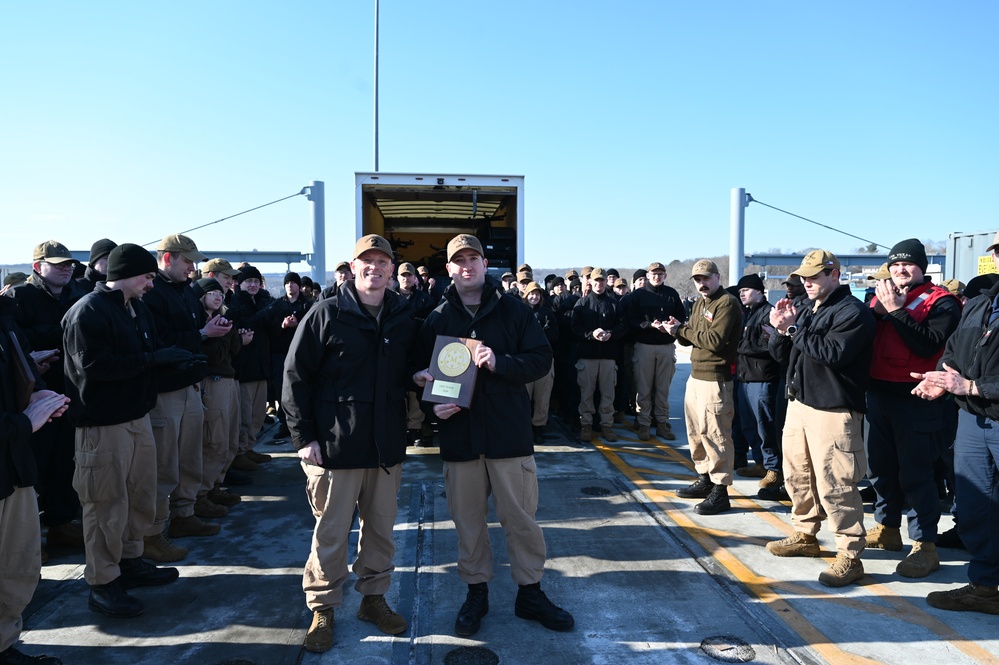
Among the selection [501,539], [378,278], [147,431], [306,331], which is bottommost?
[501,539]

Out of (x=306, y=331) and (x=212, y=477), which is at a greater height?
(x=306, y=331)

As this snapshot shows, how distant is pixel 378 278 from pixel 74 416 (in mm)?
2038

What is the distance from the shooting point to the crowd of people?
349 cm

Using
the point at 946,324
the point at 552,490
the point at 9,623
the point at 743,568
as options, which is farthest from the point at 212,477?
the point at 946,324

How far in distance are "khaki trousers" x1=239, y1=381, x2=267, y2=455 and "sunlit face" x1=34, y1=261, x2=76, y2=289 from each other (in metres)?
2.02

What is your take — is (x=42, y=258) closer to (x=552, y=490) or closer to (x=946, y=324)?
(x=552, y=490)

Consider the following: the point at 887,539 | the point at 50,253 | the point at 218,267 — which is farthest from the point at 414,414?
the point at 887,539

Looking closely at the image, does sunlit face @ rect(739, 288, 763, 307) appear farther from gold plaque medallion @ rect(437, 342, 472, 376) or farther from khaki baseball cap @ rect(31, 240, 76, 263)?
khaki baseball cap @ rect(31, 240, 76, 263)

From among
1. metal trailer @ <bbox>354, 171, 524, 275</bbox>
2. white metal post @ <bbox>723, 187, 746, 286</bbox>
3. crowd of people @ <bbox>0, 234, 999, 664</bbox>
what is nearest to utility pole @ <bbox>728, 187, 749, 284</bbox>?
white metal post @ <bbox>723, 187, 746, 286</bbox>

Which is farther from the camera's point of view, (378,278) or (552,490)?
(552,490)

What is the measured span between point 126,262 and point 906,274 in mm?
5193

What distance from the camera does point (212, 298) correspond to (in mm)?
5578

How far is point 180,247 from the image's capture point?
Answer: 4941 mm

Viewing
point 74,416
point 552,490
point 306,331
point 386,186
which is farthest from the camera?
point 386,186
